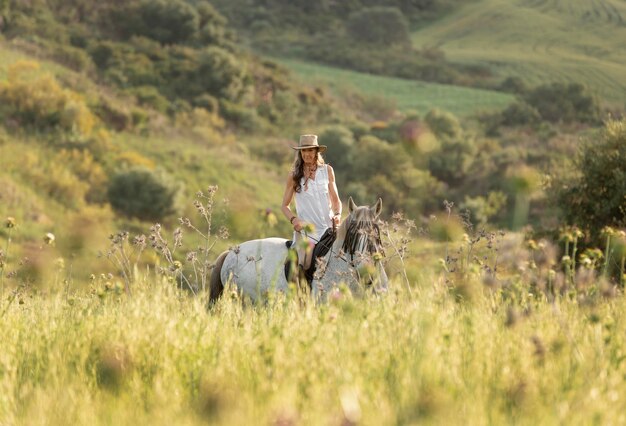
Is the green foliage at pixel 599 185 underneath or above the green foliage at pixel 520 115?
above

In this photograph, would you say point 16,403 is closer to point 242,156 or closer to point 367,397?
point 367,397

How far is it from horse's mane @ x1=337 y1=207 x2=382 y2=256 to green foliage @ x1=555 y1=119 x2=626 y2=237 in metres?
13.0

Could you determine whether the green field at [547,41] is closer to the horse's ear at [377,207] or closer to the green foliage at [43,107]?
the green foliage at [43,107]

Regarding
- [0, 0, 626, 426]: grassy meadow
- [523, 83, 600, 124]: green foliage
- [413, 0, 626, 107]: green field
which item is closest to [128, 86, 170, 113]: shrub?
[0, 0, 626, 426]: grassy meadow

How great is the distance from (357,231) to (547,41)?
67253 millimetres

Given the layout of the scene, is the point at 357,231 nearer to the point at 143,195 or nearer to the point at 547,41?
the point at 143,195

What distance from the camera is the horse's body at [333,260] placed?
7734 mm

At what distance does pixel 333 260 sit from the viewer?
8.66 metres

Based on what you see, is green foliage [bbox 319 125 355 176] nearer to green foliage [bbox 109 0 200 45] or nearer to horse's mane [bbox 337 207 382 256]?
green foliage [bbox 109 0 200 45]

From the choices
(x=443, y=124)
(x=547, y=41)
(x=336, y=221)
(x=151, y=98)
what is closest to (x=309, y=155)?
(x=336, y=221)

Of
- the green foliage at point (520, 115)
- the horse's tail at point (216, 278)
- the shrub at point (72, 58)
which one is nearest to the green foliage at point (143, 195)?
the shrub at point (72, 58)

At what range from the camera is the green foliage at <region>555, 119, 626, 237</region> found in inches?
790

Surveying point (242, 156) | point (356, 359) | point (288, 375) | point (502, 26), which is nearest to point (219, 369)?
point (288, 375)

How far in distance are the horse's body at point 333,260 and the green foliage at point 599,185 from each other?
40.4ft
